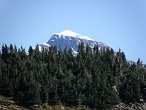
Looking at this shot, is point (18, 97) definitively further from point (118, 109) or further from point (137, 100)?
point (137, 100)

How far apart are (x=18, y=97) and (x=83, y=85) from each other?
36.3 m

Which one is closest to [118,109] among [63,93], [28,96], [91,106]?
[91,106]

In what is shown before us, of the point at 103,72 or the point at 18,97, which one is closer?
the point at 18,97

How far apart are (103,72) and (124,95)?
72.3ft

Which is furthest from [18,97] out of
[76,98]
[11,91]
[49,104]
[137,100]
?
[137,100]

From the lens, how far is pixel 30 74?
17812cm

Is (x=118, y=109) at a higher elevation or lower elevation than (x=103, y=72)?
lower

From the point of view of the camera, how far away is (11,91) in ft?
547

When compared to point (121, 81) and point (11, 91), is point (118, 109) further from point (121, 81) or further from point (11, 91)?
point (11, 91)

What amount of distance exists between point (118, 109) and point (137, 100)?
1561cm

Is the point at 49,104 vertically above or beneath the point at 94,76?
beneath

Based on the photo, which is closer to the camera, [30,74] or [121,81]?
[30,74]

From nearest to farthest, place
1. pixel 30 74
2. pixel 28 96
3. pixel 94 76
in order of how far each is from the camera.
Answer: pixel 28 96
pixel 30 74
pixel 94 76

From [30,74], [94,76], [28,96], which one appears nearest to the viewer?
[28,96]
